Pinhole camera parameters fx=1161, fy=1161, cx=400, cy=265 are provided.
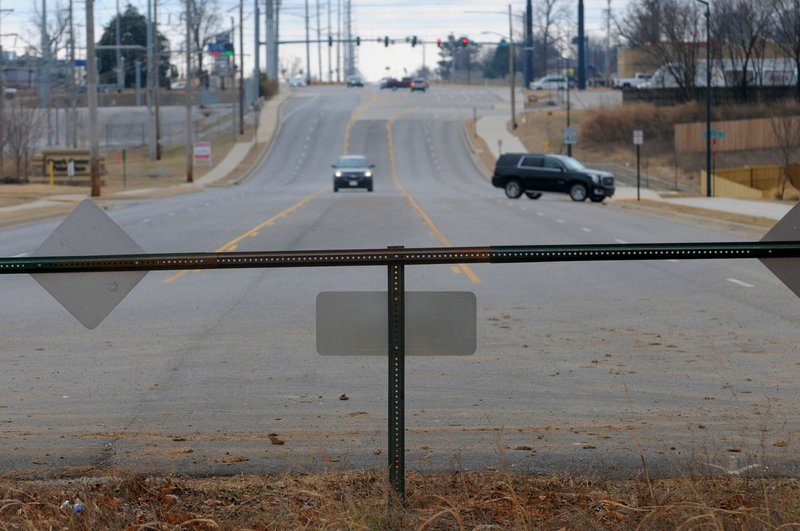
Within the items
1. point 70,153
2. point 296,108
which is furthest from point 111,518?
point 296,108

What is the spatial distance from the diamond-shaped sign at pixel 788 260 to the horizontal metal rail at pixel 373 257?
49 mm

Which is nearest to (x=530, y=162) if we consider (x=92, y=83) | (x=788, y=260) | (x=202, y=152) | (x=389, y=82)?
(x=92, y=83)

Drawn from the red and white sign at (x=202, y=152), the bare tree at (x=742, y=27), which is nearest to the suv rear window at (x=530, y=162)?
the red and white sign at (x=202, y=152)

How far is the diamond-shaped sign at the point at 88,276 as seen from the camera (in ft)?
19.4

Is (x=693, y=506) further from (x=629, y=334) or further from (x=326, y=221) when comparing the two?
(x=326, y=221)

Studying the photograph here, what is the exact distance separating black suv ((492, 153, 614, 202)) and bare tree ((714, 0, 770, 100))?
44.7 m

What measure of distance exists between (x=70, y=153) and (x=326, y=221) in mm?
34879

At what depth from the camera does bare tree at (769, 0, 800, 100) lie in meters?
82.7

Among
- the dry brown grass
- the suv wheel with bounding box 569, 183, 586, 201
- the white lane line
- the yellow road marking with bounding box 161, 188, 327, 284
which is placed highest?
the suv wheel with bounding box 569, 183, 586, 201

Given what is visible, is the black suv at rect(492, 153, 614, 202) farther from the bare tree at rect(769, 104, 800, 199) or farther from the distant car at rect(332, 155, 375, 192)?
the bare tree at rect(769, 104, 800, 199)

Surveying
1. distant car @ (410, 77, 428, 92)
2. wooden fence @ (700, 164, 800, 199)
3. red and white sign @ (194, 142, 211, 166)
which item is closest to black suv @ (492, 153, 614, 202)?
wooden fence @ (700, 164, 800, 199)

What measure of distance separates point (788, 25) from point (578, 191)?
1915 inches

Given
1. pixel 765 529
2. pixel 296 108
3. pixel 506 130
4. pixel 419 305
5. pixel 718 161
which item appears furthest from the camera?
pixel 296 108

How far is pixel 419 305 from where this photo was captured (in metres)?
5.89
